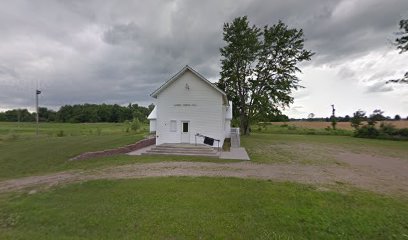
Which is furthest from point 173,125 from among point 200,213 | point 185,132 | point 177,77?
point 200,213

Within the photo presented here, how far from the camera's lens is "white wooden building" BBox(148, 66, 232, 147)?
66.3ft

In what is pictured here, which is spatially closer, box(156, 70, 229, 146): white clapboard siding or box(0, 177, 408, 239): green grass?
box(0, 177, 408, 239): green grass

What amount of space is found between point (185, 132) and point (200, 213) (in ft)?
47.6

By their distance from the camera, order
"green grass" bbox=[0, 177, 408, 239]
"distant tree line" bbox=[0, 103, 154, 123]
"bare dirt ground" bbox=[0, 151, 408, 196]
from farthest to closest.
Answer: "distant tree line" bbox=[0, 103, 154, 123] < "bare dirt ground" bbox=[0, 151, 408, 196] < "green grass" bbox=[0, 177, 408, 239]

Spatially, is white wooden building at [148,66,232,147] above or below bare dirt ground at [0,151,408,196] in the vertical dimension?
above

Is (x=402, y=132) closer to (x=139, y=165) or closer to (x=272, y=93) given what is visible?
(x=272, y=93)

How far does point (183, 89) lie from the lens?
20609mm

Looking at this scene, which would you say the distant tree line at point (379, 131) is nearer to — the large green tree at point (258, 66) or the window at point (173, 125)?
the large green tree at point (258, 66)

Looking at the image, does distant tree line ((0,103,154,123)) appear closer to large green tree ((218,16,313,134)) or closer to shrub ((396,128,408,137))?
large green tree ((218,16,313,134))

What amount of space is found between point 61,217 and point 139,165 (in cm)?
667

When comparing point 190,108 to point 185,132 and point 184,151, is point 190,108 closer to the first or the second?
point 185,132

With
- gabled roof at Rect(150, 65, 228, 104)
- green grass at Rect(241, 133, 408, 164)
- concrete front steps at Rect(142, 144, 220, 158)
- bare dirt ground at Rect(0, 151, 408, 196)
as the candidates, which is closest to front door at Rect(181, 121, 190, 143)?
concrete front steps at Rect(142, 144, 220, 158)

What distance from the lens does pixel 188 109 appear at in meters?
20.4

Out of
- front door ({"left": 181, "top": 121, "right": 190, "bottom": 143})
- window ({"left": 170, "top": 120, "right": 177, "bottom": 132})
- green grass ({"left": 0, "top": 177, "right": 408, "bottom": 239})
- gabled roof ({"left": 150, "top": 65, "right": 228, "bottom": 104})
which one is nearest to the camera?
green grass ({"left": 0, "top": 177, "right": 408, "bottom": 239})
